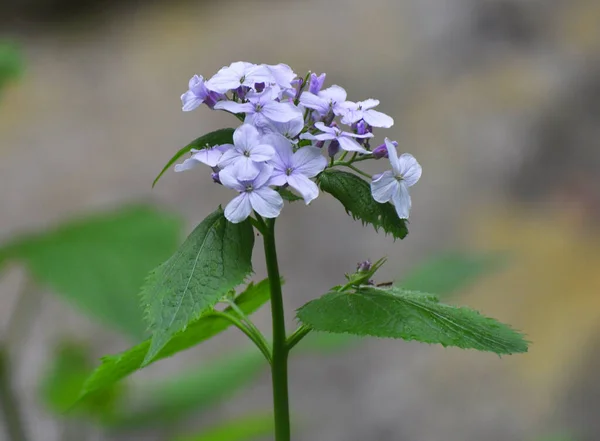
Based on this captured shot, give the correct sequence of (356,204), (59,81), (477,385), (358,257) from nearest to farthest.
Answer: (356,204), (477,385), (358,257), (59,81)

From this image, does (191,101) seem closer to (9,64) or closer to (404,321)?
(404,321)

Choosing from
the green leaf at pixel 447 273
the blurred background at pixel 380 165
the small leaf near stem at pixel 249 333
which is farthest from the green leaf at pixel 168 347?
the blurred background at pixel 380 165

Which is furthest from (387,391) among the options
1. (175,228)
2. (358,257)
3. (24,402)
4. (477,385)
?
(175,228)

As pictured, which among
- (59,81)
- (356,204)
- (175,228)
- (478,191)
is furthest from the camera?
(59,81)

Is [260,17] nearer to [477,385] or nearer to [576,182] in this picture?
[576,182]

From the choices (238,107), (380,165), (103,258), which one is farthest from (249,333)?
(380,165)

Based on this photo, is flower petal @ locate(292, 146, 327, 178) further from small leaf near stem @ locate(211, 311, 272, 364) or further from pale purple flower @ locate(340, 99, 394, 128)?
small leaf near stem @ locate(211, 311, 272, 364)
